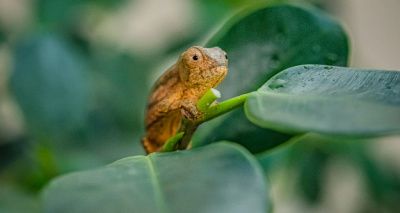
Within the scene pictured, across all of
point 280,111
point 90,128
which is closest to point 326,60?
point 280,111

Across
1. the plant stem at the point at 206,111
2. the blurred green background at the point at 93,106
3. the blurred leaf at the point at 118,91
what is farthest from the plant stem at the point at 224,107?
the blurred leaf at the point at 118,91

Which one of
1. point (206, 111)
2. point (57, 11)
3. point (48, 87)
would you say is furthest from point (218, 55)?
point (57, 11)

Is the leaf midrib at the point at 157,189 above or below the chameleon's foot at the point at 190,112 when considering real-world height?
below

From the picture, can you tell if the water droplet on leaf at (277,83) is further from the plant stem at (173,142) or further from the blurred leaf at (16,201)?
the blurred leaf at (16,201)

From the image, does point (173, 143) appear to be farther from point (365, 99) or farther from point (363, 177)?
point (363, 177)

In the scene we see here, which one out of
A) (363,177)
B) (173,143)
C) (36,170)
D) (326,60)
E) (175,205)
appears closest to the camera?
(175,205)

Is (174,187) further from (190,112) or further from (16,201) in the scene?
(16,201)

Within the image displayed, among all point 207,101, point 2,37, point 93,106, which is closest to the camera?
point 207,101
